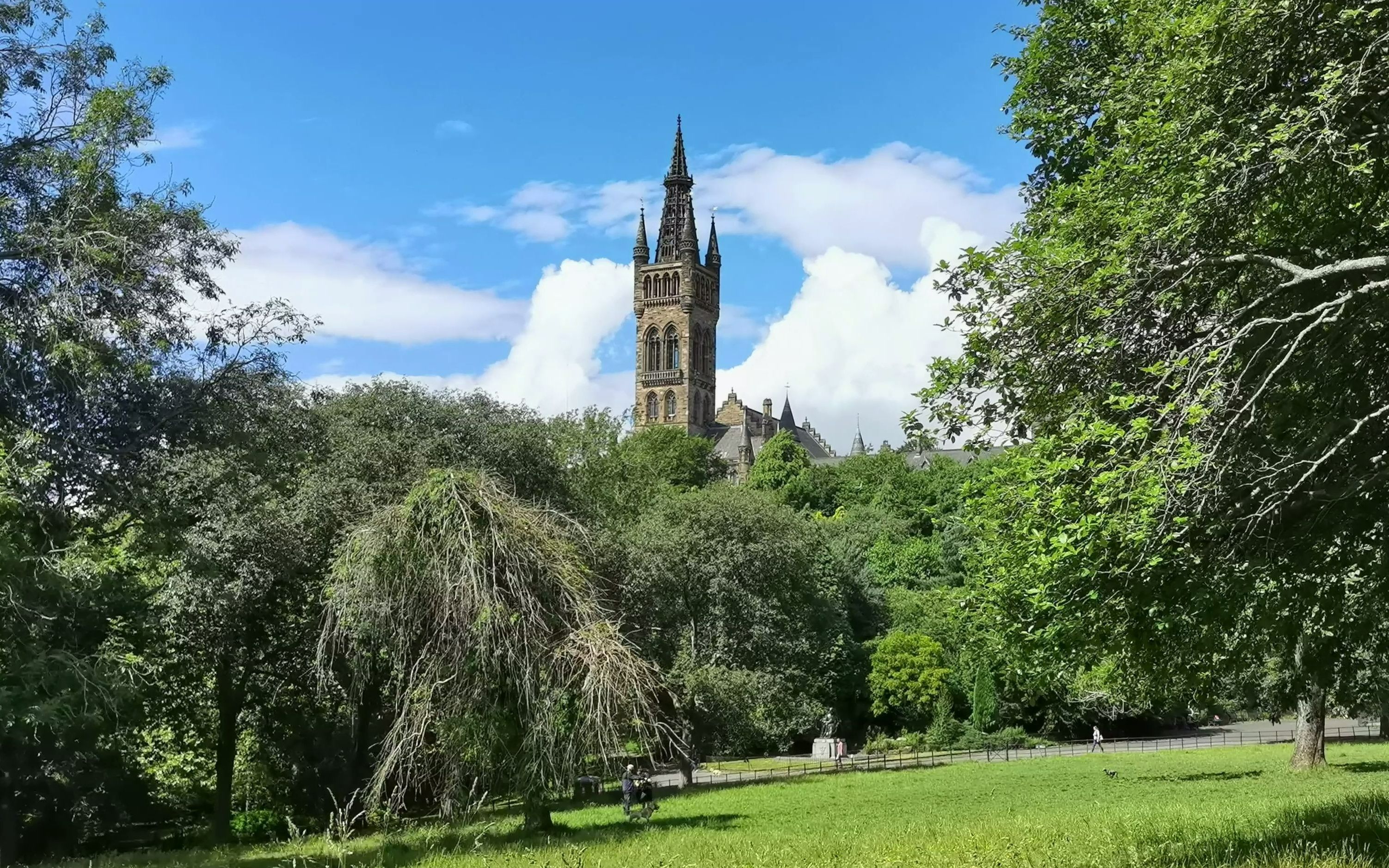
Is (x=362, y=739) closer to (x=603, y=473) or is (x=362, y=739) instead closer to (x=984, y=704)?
(x=603, y=473)

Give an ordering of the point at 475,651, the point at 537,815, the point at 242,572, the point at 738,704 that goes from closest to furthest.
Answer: the point at 475,651 → the point at 537,815 → the point at 242,572 → the point at 738,704

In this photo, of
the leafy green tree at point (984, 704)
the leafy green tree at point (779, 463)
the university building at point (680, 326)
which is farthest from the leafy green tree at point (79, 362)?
the university building at point (680, 326)

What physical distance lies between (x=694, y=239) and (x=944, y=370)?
441 feet

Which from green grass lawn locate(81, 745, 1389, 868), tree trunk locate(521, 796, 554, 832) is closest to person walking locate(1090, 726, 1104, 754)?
green grass lawn locate(81, 745, 1389, 868)

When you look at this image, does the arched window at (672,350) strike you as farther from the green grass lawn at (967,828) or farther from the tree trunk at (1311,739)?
the tree trunk at (1311,739)

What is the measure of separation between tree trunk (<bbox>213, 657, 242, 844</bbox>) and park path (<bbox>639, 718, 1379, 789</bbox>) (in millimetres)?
14378

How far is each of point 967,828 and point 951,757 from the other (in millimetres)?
34775

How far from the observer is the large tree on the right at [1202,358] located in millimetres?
9953

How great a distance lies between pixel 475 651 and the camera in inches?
760

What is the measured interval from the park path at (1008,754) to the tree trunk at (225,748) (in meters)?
14.4

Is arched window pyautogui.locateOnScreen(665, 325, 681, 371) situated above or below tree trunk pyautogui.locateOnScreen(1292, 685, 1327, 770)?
above

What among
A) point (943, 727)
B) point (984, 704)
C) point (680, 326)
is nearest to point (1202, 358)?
point (943, 727)

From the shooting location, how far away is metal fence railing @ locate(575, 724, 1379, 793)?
137 ft

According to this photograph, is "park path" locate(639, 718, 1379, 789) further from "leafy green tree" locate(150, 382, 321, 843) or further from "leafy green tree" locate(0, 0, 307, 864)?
"leafy green tree" locate(0, 0, 307, 864)
